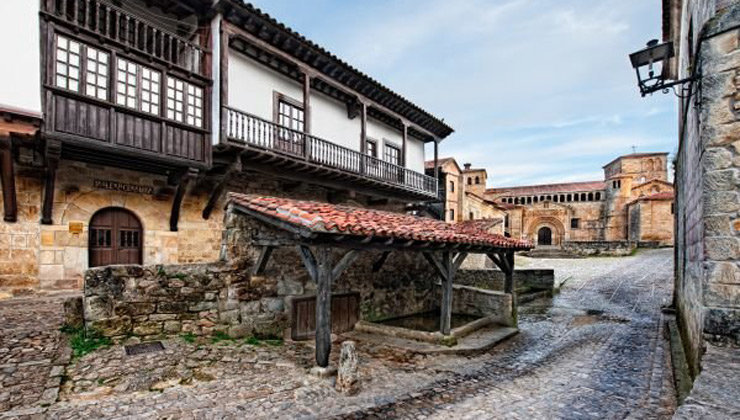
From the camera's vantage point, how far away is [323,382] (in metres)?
5.29

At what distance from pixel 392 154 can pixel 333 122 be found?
12.0 ft

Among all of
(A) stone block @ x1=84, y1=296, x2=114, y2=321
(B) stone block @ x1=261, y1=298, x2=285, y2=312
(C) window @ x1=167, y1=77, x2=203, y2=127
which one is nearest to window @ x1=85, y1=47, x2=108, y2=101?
(C) window @ x1=167, y1=77, x2=203, y2=127

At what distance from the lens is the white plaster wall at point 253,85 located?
1015 centimetres

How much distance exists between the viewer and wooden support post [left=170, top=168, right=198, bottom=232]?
9.01 metres

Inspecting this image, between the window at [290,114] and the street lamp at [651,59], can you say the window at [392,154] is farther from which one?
the street lamp at [651,59]

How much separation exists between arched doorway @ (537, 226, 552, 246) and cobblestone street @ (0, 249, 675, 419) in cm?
3660

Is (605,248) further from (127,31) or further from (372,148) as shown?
(127,31)

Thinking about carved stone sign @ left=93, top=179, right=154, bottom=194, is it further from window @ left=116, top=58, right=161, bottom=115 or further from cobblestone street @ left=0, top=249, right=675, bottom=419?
A: cobblestone street @ left=0, top=249, right=675, bottom=419

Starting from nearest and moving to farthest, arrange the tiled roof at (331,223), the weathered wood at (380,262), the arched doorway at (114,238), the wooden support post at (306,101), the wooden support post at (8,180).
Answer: the tiled roof at (331,223)
the wooden support post at (8,180)
the arched doorway at (114,238)
the weathered wood at (380,262)
the wooden support post at (306,101)

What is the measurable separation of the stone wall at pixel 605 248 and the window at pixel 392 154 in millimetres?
17919

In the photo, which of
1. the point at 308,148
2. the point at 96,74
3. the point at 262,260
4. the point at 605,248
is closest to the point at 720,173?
the point at 262,260

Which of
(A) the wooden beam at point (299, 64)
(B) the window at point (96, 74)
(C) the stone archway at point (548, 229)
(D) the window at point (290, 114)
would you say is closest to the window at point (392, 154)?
(A) the wooden beam at point (299, 64)

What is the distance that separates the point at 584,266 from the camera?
2130 cm

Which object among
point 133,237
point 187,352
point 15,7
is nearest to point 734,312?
point 187,352
